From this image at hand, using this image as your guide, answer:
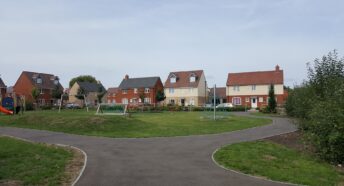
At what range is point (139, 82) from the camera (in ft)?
299

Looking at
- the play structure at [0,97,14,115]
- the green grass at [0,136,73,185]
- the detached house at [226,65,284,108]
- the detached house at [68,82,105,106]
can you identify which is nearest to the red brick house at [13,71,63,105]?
the detached house at [68,82,105,106]

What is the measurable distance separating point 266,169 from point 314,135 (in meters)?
5.96

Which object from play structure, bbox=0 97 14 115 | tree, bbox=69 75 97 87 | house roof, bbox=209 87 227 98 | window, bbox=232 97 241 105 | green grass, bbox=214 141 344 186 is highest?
tree, bbox=69 75 97 87

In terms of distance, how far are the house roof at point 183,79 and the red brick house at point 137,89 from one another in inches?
107

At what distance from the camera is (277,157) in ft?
52.4

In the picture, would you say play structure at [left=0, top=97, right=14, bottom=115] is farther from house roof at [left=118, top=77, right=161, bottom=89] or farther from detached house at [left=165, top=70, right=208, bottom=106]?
house roof at [left=118, top=77, right=161, bottom=89]

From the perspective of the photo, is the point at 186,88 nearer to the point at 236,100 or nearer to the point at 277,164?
the point at 236,100

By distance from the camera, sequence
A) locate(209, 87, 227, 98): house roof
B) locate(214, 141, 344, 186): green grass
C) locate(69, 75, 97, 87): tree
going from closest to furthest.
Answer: locate(214, 141, 344, 186): green grass
locate(209, 87, 227, 98): house roof
locate(69, 75, 97, 87): tree

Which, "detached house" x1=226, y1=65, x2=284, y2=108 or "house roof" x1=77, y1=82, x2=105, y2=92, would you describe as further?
"house roof" x1=77, y1=82, x2=105, y2=92

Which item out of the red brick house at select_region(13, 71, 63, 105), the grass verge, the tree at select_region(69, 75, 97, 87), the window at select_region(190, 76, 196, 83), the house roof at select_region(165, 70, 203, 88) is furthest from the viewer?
the tree at select_region(69, 75, 97, 87)

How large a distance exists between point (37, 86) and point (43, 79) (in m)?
4.08

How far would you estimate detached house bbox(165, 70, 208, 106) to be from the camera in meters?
85.7

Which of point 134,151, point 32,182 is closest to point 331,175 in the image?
point 134,151

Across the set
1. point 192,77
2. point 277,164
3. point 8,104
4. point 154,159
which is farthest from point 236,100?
point 154,159
